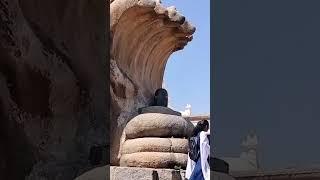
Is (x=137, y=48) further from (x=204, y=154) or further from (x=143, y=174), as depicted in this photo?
(x=204, y=154)

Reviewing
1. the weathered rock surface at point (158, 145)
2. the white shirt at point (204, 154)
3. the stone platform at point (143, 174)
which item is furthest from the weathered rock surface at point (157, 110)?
the white shirt at point (204, 154)

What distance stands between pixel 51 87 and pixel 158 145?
429cm

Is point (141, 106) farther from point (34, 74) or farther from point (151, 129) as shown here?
point (34, 74)

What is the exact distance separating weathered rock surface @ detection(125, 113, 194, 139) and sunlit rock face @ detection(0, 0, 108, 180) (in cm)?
406

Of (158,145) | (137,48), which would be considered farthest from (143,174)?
(137,48)

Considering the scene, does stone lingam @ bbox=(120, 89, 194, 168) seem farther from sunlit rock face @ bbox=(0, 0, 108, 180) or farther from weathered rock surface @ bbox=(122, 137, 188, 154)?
sunlit rock face @ bbox=(0, 0, 108, 180)

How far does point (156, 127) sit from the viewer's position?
6.56 m

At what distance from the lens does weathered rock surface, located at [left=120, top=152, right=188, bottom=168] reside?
6.39 metres

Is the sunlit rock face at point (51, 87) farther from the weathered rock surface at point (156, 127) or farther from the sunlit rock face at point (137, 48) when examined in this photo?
the weathered rock surface at point (156, 127)

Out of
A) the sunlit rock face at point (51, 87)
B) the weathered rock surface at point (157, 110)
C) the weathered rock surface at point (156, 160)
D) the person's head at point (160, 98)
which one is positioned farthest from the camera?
the person's head at point (160, 98)

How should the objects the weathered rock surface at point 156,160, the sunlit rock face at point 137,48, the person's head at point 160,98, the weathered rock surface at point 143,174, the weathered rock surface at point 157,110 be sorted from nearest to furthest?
1. the weathered rock surface at point 143,174
2. the weathered rock surface at point 156,160
3. the sunlit rock face at point 137,48
4. the weathered rock surface at point 157,110
5. the person's head at point 160,98

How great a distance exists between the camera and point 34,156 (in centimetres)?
216

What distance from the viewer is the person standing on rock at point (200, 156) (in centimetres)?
553
